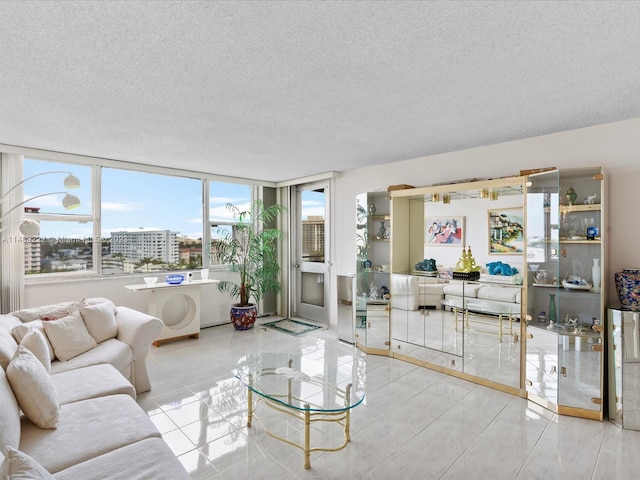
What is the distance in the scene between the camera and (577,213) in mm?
2982

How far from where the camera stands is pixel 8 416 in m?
1.62

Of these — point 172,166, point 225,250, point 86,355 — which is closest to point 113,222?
point 172,166

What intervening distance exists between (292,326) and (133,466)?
3.98m

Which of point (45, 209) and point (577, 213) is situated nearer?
point (577, 213)

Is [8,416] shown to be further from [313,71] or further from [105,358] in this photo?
[313,71]

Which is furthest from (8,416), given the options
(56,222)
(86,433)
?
(56,222)

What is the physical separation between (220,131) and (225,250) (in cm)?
267

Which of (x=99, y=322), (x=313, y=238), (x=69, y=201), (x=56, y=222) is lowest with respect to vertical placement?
(x=99, y=322)

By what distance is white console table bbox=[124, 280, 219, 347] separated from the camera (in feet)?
14.8

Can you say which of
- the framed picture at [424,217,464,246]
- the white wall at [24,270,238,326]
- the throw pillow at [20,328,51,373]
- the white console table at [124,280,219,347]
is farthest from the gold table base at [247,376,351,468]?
the white wall at [24,270,238,326]

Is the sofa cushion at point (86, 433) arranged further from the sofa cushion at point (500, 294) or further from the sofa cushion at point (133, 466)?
the sofa cushion at point (500, 294)

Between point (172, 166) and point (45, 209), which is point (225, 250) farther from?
point (45, 209)

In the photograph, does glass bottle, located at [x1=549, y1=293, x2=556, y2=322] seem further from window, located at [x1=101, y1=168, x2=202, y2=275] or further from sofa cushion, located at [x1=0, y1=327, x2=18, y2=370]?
window, located at [x1=101, y1=168, x2=202, y2=275]

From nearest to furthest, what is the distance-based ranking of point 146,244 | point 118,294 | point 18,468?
point 18,468 < point 118,294 < point 146,244
